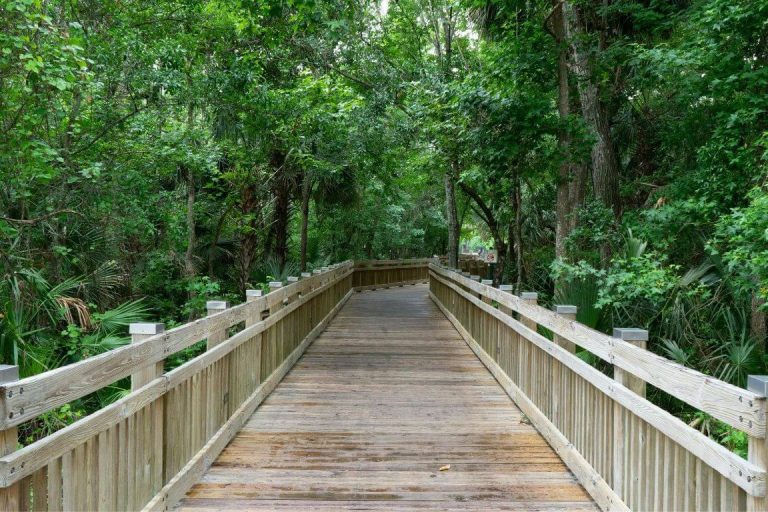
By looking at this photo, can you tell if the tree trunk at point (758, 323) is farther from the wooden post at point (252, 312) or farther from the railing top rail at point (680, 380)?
the wooden post at point (252, 312)

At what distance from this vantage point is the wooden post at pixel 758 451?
218cm

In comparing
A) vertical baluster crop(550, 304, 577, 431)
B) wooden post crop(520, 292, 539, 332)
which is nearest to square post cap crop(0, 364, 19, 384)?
vertical baluster crop(550, 304, 577, 431)

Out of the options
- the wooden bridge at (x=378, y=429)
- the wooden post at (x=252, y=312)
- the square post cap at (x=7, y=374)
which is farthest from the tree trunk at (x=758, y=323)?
the square post cap at (x=7, y=374)

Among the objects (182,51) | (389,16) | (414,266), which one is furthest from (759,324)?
(414,266)

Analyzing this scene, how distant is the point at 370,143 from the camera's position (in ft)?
51.5

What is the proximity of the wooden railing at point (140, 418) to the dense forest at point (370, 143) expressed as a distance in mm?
1716

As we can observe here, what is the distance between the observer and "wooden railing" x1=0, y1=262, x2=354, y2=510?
7.29ft

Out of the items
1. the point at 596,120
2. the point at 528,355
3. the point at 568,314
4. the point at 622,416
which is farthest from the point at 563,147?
the point at 622,416

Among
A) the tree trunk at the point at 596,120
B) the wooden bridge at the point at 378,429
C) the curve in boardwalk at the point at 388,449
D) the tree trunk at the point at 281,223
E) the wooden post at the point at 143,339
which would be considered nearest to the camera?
the wooden bridge at the point at 378,429

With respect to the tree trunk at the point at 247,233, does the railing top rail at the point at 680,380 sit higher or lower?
lower

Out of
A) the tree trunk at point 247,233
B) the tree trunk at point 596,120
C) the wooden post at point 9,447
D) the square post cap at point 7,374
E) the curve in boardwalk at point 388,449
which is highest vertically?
the tree trunk at point 596,120

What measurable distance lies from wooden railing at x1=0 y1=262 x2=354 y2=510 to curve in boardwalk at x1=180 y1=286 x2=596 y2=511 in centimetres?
27

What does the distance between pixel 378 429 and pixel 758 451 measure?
3575mm

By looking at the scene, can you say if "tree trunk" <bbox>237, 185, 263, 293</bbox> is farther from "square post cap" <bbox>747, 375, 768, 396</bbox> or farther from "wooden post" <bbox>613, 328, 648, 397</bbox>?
"square post cap" <bbox>747, 375, 768, 396</bbox>
